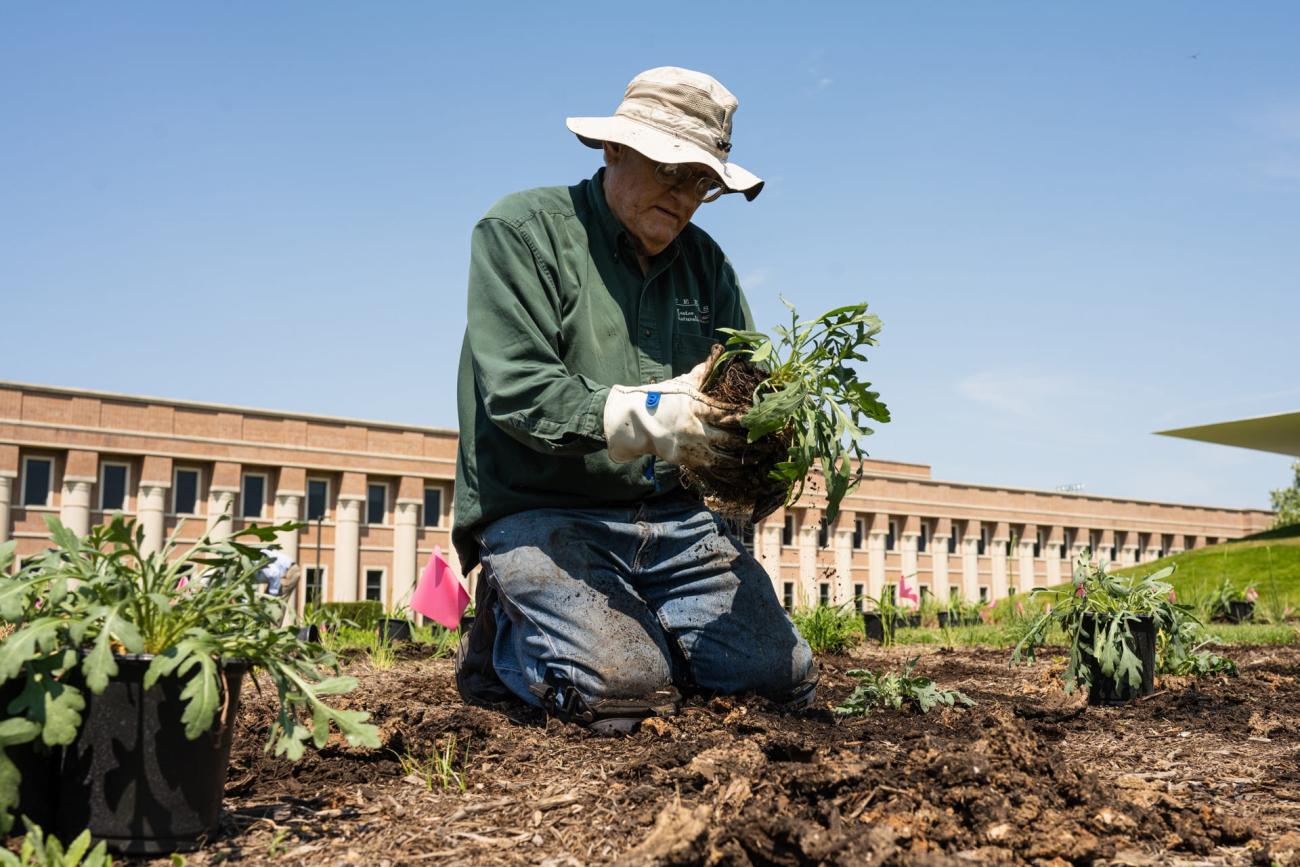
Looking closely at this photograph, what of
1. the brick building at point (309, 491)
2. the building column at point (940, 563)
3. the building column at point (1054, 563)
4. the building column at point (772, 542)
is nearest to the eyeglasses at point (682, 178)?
the brick building at point (309, 491)

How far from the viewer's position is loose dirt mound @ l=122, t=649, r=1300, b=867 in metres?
1.91

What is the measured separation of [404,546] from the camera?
42719 millimetres

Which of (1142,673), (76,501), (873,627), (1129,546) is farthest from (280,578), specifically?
(1129,546)

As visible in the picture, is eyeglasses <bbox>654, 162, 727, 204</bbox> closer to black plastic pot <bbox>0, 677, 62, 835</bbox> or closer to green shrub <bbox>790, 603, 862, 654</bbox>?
black plastic pot <bbox>0, 677, 62, 835</bbox>

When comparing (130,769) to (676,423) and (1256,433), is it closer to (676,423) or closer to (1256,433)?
(676,423)

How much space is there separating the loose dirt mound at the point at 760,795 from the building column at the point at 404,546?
40489mm

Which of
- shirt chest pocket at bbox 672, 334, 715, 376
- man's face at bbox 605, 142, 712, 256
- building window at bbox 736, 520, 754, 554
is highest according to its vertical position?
man's face at bbox 605, 142, 712, 256

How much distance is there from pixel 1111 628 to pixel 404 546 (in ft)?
133

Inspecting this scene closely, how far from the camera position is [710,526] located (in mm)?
3863

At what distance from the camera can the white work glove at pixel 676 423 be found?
3.04m

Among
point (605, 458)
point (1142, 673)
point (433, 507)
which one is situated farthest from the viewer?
point (433, 507)

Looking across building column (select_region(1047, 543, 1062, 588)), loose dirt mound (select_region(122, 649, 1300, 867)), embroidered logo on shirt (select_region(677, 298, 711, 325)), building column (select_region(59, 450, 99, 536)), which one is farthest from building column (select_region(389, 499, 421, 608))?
loose dirt mound (select_region(122, 649, 1300, 867))

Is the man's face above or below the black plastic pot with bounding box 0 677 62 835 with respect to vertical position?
above

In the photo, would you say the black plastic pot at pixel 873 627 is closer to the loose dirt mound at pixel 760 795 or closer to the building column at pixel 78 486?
the loose dirt mound at pixel 760 795
